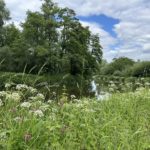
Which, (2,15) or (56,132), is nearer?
(56,132)

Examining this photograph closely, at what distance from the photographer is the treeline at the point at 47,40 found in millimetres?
55419

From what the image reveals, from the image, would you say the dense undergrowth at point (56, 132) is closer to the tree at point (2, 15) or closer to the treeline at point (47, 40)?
the treeline at point (47, 40)

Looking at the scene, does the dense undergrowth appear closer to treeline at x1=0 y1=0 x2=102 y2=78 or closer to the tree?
treeline at x1=0 y1=0 x2=102 y2=78

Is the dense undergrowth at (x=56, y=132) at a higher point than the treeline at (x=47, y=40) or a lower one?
lower

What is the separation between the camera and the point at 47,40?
57.8 meters

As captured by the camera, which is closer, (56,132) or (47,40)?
(56,132)

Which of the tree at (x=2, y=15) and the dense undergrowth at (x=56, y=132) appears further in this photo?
the tree at (x=2, y=15)

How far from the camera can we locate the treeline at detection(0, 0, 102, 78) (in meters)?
55.4

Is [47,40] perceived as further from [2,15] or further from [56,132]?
[56,132]

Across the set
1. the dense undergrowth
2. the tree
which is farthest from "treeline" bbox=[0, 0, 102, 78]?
the dense undergrowth

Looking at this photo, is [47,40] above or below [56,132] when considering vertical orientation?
above

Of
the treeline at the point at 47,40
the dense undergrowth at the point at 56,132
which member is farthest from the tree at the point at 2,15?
the dense undergrowth at the point at 56,132

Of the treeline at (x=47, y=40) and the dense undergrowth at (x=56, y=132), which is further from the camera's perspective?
the treeline at (x=47, y=40)

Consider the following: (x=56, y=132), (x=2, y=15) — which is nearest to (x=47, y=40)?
(x=2, y=15)
